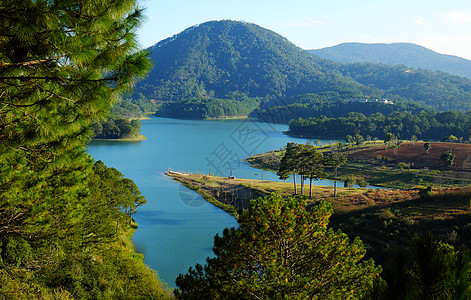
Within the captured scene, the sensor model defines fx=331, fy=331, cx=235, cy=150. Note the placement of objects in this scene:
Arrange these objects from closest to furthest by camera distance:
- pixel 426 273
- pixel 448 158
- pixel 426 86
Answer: pixel 426 273, pixel 448 158, pixel 426 86

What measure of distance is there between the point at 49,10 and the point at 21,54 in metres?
0.75

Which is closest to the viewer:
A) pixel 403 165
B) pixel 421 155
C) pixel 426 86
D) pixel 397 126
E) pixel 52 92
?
pixel 52 92

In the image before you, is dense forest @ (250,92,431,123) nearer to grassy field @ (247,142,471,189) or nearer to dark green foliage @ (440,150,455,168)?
grassy field @ (247,142,471,189)

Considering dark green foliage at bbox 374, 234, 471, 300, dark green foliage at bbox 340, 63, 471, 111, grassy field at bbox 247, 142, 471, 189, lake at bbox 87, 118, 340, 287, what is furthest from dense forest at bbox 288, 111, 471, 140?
dark green foliage at bbox 374, 234, 471, 300

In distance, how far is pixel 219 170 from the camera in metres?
48.6

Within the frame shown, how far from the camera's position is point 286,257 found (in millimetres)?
5832

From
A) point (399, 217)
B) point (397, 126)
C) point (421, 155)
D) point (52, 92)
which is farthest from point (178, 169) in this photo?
point (397, 126)

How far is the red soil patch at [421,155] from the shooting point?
4162 centimetres

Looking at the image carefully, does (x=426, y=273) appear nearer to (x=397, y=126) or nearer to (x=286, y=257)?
(x=286, y=257)

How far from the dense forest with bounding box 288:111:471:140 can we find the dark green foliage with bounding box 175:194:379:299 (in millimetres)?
72015

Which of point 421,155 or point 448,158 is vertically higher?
point 448,158

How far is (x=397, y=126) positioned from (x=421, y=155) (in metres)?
31.5

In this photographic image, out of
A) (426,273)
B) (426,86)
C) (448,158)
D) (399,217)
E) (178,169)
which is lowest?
(178,169)

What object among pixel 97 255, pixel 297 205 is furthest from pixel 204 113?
pixel 297 205
